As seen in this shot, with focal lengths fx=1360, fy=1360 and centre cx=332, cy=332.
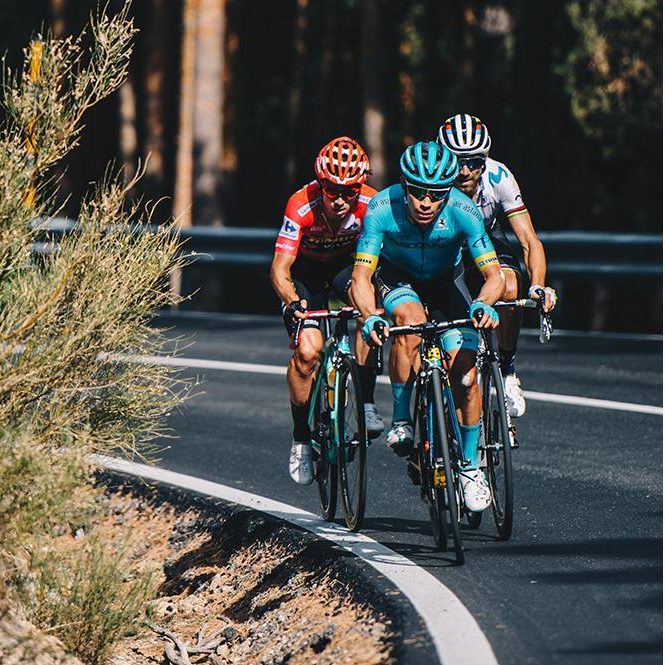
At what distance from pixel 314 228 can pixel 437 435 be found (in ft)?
5.59

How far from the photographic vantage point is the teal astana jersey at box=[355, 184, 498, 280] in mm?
6812

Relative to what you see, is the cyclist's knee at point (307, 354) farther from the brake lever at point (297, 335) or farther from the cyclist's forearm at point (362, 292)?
the cyclist's forearm at point (362, 292)

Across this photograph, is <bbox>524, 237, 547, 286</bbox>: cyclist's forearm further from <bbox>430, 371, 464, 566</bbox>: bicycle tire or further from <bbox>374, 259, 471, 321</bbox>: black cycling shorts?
<bbox>430, 371, 464, 566</bbox>: bicycle tire

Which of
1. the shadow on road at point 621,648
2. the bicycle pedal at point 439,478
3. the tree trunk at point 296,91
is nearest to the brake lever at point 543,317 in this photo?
the bicycle pedal at point 439,478

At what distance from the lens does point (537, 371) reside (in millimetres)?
12305

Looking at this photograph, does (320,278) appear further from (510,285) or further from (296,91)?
(296,91)

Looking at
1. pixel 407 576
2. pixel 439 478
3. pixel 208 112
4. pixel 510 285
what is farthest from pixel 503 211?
pixel 208 112

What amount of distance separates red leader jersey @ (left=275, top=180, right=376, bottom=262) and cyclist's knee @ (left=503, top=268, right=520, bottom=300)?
1103 mm

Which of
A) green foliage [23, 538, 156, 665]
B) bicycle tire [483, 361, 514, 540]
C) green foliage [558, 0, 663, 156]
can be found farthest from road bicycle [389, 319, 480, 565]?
green foliage [558, 0, 663, 156]

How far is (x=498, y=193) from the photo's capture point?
8102 millimetres

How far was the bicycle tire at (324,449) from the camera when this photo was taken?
7.40 meters

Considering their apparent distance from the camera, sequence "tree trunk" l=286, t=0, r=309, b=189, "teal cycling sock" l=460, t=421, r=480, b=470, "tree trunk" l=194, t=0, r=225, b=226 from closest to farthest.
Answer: "teal cycling sock" l=460, t=421, r=480, b=470, "tree trunk" l=194, t=0, r=225, b=226, "tree trunk" l=286, t=0, r=309, b=189

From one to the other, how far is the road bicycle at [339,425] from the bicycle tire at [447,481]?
506 millimetres

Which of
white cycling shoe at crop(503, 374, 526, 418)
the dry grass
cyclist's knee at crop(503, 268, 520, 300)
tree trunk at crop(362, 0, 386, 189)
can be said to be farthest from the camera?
tree trunk at crop(362, 0, 386, 189)
